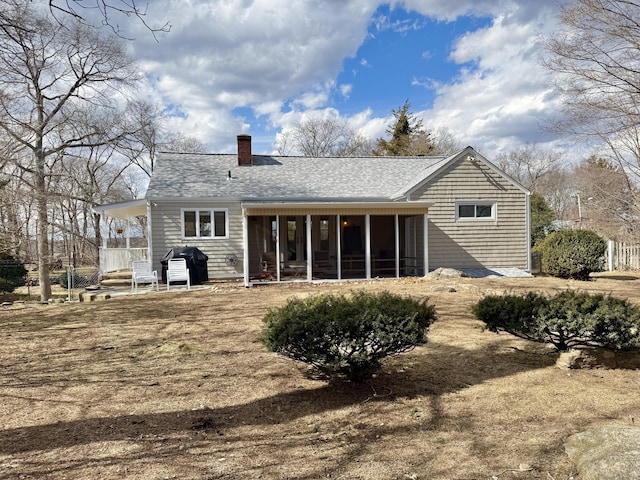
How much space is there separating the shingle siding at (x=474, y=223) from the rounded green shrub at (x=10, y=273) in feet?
52.2

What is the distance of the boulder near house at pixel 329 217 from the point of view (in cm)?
1472

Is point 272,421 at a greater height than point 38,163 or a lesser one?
lesser

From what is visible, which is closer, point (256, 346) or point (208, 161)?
point (256, 346)

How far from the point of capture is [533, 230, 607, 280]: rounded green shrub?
44.5 ft

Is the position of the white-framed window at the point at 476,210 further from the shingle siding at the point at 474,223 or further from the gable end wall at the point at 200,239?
the gable end wall at the point at 200,239

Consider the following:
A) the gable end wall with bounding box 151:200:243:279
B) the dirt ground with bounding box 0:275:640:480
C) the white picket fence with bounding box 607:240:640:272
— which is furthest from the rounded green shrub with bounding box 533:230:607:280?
the gable end wall with bounding box 151:200:243:279

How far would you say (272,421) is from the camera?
12.1 feet

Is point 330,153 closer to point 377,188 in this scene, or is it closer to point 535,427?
point 377,188

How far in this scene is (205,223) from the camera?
50.1 feet

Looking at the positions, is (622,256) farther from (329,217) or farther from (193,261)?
(193,261)

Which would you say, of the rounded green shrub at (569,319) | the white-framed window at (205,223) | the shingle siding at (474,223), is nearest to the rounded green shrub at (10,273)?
the white-framed window at (205,223)

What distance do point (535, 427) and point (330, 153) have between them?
137 feet

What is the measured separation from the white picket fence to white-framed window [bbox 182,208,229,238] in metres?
16.5

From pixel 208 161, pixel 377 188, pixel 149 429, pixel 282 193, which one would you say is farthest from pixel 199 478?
pixel 208 161
